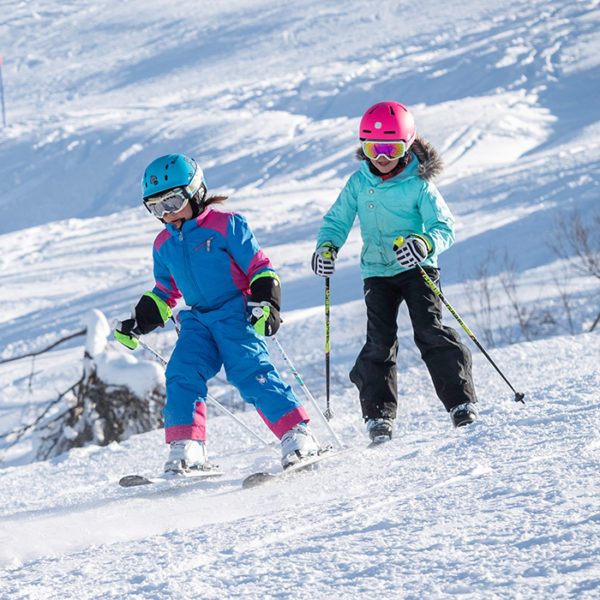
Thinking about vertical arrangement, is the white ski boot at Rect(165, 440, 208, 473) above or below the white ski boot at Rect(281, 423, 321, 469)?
above

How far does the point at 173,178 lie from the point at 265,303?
752mm

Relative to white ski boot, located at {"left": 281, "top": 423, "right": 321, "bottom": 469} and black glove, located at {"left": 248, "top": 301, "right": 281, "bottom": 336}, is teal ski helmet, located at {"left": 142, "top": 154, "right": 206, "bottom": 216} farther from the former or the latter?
white ski boot, located at {"left": 281, "top": 423, "right": 321, "bottom": 469}

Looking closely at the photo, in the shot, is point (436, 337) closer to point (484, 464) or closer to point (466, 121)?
point (484, 464)

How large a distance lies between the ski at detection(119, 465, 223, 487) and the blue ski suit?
7.0 inches

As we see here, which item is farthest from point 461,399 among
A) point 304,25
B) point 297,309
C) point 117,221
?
point 304,25

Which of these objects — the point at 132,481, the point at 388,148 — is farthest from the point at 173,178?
the point at 132,481

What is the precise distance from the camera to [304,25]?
48688 millimetres

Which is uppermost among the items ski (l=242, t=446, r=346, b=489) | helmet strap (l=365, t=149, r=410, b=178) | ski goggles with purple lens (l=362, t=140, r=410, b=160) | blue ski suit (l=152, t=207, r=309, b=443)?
ski goggles with purple lens (l=362, t=140, r=410, b=160)

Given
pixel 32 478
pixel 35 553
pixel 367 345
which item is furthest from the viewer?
pixel 32 478

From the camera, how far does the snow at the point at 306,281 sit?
232cm

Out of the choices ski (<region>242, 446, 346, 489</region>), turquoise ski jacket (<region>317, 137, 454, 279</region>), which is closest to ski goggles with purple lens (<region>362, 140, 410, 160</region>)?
turquoise ski jacket (<region>317, 137, 454, 279</region>)

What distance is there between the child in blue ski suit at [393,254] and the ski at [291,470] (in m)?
0.37

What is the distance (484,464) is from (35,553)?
5.06ft

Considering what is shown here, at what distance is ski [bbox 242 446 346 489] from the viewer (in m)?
3.65
